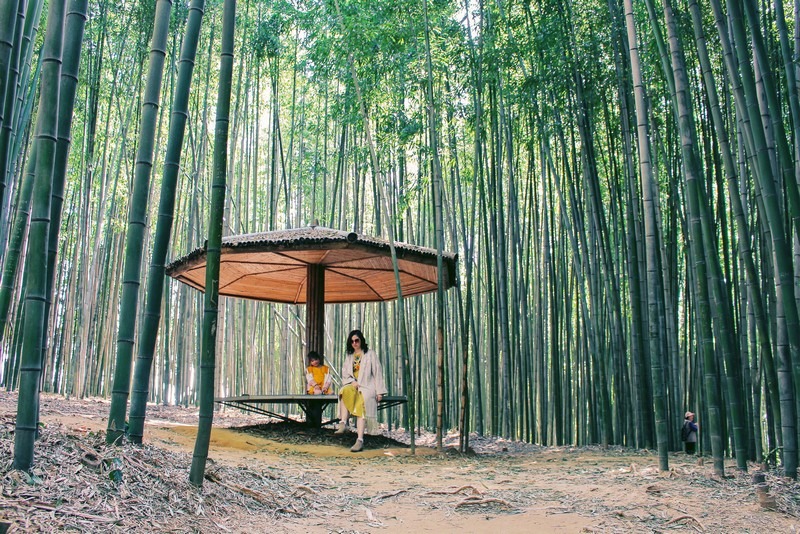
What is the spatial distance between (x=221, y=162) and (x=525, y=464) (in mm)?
2822

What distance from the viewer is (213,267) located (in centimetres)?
212

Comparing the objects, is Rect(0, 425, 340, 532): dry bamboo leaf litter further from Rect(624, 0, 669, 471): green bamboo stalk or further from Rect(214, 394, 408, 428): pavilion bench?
Rect(214, 394, 408, 428): pavilion bench

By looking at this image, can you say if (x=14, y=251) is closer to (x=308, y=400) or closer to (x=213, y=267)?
(x=213, y=267)

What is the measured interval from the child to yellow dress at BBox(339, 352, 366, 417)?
0.53 metres

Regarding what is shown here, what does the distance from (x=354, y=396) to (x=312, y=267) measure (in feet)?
3.88

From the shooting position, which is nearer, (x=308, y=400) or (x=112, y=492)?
(x=112, y=492)

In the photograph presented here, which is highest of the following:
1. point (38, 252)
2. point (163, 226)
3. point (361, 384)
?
point (163, 226)

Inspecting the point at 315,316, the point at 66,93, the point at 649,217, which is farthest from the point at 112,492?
the point at 315,316

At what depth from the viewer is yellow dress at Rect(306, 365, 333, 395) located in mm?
5359

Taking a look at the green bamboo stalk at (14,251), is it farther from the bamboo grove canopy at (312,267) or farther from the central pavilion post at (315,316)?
the central pavilion post at (315,316)

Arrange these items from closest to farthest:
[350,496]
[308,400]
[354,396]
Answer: [350,496], [354,396], [308,400]

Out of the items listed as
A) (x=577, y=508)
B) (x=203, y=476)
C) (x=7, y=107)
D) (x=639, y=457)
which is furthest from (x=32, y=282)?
(x=639, y=457)

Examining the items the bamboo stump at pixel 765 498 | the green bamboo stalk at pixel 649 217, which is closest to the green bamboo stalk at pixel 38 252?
the bamboo stump at pixel 765 498

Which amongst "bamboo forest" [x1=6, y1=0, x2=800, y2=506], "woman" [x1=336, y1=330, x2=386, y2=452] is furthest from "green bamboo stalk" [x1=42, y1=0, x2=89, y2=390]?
"woman" [x1=336, y1=330, x2=386, y2=452]
